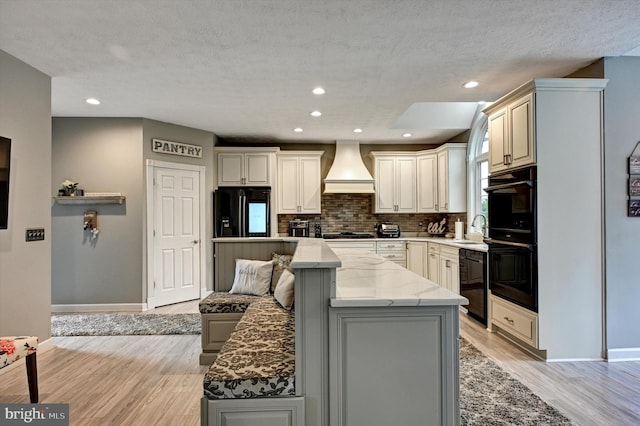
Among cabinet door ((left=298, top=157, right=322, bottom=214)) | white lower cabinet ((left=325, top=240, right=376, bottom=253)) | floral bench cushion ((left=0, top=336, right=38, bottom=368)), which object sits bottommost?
floral bench cushion ((left=0, top=336, right=38, bottom=368))

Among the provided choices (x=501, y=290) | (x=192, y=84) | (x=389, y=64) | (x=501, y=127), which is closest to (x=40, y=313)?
(x=192, y=84)

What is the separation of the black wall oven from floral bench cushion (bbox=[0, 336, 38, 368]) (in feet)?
12.4

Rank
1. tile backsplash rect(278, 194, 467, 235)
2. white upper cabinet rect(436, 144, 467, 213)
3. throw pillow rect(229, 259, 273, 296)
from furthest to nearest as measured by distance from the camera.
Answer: tile backsplash rect(278, 194, 467, 235) → white upper cabinet rect(436, 144, 467, 213) → throw pillow rect(229, 259, 273, 296)

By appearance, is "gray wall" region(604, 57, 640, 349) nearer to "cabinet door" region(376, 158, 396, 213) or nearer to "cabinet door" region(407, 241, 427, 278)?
"cabinet door" region(407, 241, 427, 278)

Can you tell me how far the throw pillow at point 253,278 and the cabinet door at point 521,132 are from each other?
2.49 metres

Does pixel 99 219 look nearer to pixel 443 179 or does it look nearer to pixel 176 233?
pixel 176 233

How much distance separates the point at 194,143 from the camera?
5320 mm

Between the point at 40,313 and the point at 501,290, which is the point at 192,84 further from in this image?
the point at 501,290

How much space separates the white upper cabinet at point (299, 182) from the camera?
603cm

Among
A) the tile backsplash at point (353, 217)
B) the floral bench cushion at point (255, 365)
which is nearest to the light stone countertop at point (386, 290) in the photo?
the floral bench cushion at point (255, 365)

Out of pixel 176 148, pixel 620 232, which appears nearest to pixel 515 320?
pixel 620 232

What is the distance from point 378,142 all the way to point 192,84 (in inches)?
147

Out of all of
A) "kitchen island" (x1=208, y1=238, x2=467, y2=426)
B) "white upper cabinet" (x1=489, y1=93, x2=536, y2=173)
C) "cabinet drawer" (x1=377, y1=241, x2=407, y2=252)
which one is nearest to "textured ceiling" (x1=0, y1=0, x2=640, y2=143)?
→ "white upper cabinet" (x1=489, y1=93, x2=536, y2=173)

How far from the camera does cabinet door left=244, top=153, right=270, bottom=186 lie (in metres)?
5.74
